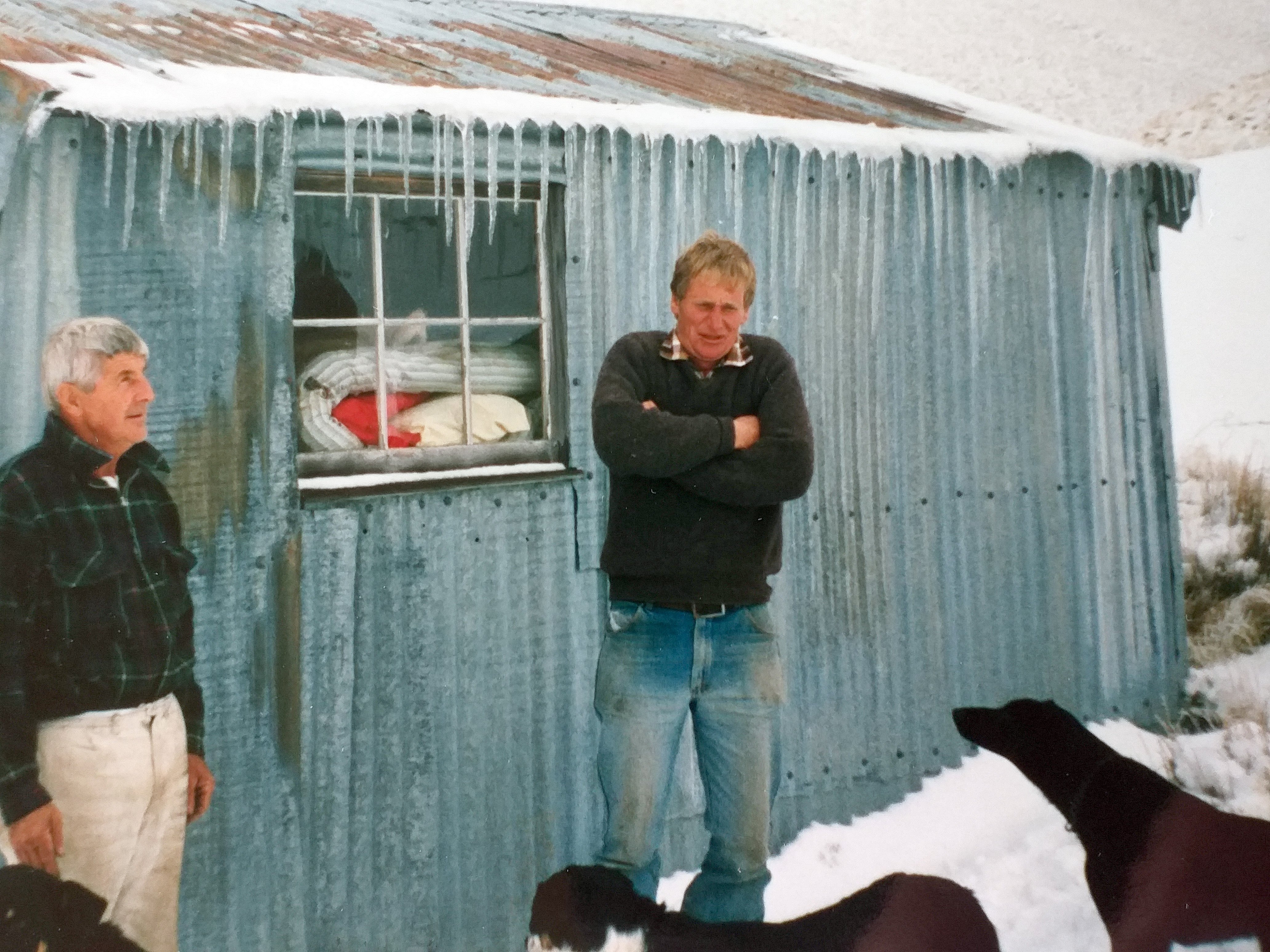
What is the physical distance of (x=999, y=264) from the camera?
11.6 ft

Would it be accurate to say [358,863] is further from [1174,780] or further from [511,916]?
[1174,780]

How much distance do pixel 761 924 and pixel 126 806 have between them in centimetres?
164

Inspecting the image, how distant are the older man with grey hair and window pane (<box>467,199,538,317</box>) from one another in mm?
945

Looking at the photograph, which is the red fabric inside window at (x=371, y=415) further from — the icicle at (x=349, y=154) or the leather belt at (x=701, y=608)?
the leather belt at (x=701, y=608)

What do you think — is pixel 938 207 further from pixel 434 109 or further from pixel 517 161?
pixel 434 109

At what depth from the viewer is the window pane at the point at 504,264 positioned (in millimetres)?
2846

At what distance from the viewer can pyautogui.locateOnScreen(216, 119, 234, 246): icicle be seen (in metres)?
2.40

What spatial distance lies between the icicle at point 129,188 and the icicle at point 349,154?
493 mm

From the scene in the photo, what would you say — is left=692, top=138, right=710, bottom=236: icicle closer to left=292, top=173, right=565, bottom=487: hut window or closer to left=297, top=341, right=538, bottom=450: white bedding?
left=292, top=173, right=565, bottom=487: hut window

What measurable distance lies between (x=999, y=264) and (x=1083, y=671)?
5.30 ft

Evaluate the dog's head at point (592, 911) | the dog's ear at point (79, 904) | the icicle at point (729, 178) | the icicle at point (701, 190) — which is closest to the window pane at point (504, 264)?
the icicle at point (701, 190)

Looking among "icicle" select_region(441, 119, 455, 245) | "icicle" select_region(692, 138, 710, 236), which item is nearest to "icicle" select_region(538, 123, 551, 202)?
"icicle" select_region(441, 119, 455, 245)

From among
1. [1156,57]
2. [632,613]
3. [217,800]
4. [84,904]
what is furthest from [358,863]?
[1156,57]

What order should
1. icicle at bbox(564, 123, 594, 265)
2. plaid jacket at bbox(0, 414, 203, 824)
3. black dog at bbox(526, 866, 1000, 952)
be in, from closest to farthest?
plaid jacket at bbox(0, 414, 203, 824) < black dog at bbox(526, 866, 1000, 952) < icicle at bbox(564, 123, 594, 265)
